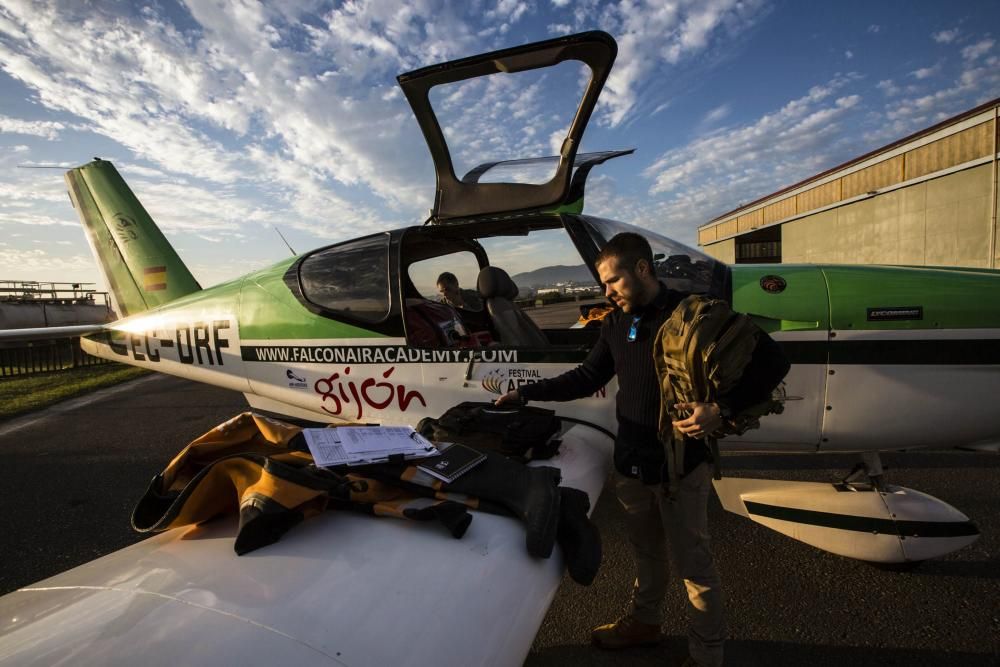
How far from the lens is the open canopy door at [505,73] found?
98.2 inches

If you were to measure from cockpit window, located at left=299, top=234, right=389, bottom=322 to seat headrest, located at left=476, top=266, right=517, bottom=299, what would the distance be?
65 centimetres

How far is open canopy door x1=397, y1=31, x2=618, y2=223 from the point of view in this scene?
2494mm

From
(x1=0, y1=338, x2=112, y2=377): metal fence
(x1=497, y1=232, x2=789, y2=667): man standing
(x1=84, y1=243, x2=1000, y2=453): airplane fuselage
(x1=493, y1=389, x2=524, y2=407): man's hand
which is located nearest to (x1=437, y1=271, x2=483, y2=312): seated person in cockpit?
(x1=84, y1=243, x2=1000, y2=453): airplane fuselage

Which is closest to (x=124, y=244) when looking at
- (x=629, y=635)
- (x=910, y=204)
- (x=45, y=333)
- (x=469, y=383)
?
(x=45, y=333)

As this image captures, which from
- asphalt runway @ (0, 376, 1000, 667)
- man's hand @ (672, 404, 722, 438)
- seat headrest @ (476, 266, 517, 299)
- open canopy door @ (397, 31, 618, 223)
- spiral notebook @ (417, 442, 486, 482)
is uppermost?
open canopy door @ (397, 31, 618, 223)

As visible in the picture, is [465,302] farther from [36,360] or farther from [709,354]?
[36,360]

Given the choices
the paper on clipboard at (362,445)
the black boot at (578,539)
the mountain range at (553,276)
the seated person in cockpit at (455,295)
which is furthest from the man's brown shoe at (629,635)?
the seated person in cockpit at (455,295)

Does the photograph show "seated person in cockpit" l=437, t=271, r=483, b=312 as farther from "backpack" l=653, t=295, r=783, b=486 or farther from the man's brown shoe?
the man's brown shoe

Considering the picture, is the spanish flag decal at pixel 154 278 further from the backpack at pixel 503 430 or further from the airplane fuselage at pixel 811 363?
the backpack at pixel 503 430

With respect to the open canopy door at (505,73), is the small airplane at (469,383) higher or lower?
lower

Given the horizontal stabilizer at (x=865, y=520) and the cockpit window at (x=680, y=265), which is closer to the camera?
the horizontal stabilizer at (x=865, y=520)

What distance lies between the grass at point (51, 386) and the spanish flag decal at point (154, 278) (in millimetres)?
4415

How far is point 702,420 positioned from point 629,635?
3.82 feet

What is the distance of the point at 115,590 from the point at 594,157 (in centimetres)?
309
